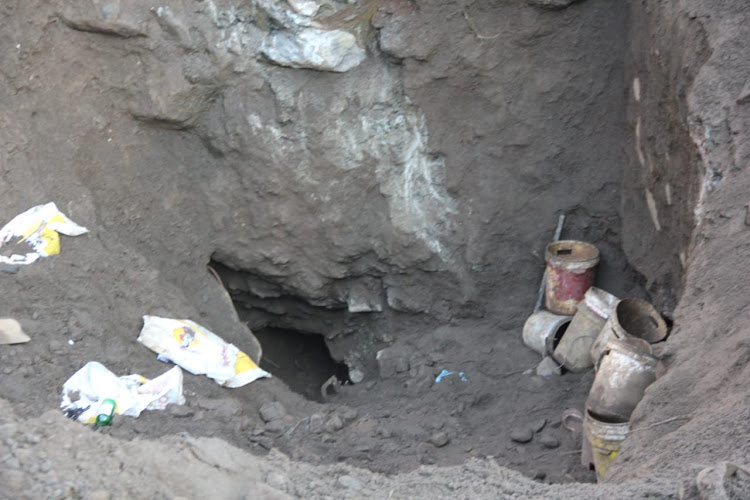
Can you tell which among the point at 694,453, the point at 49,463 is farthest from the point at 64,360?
the point at 694,453

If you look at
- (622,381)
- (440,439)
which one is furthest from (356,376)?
(622,381)

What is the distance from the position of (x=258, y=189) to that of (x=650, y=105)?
242cm

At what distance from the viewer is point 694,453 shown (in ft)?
8.33

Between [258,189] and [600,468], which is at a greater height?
[258,189]

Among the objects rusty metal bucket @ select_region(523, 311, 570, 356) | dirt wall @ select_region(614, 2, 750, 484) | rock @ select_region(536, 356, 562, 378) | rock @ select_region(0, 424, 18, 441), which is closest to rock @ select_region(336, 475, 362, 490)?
dirt wall @ select_region(614, 2, 750, 484)

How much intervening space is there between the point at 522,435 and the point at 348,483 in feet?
5.46

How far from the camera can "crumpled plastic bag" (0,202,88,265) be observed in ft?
14.2

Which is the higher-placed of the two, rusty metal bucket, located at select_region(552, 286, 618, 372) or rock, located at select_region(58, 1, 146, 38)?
rock, located at select_region(58, 1, 146, 38)

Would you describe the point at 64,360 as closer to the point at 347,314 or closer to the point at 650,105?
the point at 347,314

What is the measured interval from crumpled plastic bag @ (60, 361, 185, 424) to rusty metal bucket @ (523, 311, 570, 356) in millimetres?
2161

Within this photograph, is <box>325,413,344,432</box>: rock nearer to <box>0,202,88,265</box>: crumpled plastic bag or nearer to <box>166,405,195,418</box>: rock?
<box>166,405,195,418</box>: rock

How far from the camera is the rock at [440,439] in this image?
14.0 ft

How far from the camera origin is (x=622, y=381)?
143 inches

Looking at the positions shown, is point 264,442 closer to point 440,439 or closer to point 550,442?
point 440,439
